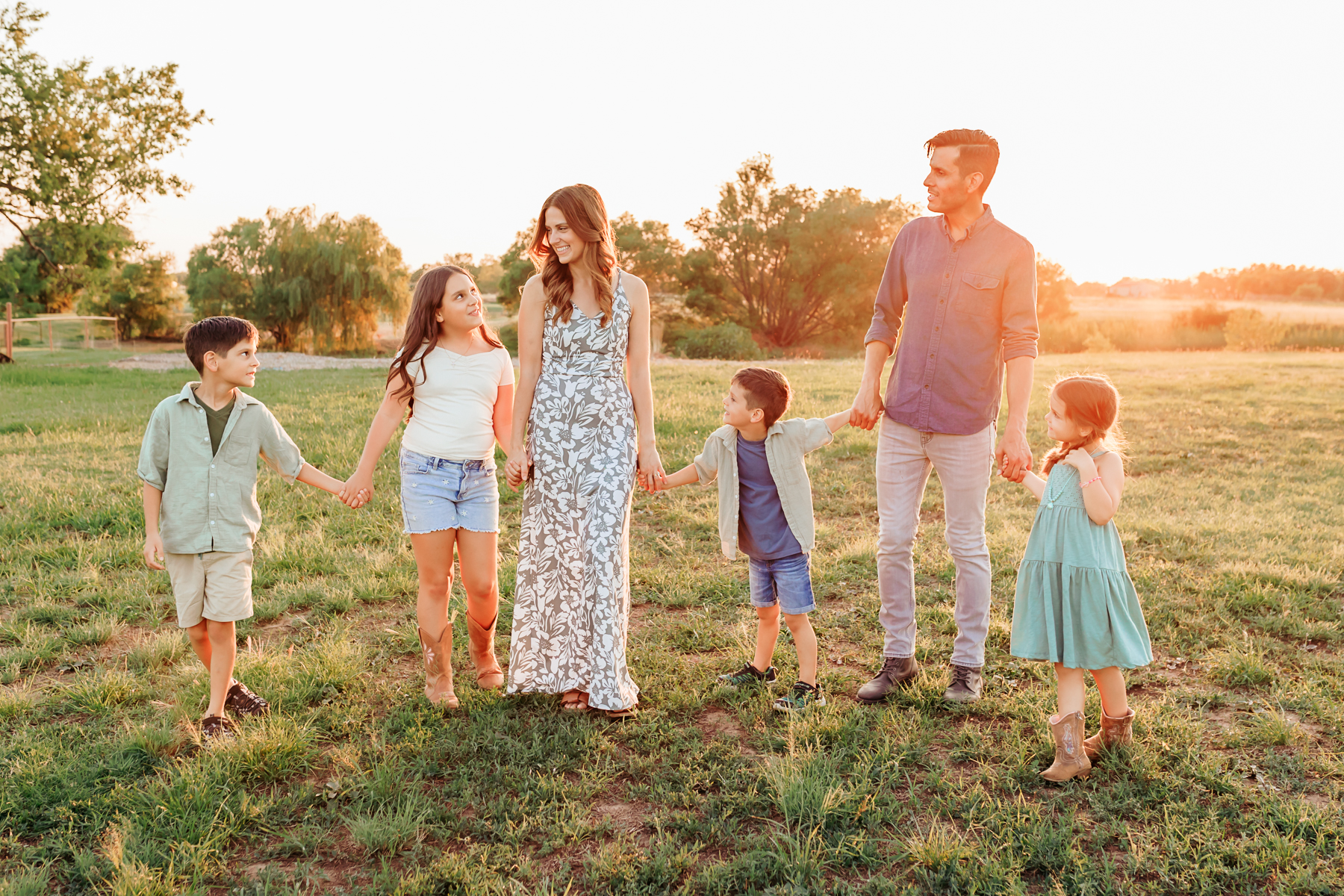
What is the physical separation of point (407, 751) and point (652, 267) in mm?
43385

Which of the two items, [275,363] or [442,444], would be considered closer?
[442,444]

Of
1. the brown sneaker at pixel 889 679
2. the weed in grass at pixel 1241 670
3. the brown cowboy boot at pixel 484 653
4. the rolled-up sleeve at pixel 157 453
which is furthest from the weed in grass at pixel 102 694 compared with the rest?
the weed in grass at pixel 1241 670

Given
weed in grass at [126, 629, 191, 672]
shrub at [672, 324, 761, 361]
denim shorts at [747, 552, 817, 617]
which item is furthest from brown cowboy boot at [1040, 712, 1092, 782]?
shrub at [672, 324, 761, 361]

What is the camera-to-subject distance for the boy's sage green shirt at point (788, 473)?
12.2 feet

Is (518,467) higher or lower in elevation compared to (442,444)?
lower

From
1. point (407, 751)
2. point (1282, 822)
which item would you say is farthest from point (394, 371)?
point (1282, 822)

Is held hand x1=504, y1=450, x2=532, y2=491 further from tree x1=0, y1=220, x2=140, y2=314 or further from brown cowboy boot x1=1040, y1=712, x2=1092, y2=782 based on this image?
tree x1=0, y1=220, x2=140, y2=314

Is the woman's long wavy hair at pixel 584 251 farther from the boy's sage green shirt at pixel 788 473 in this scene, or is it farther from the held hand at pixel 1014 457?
the held hand at pixel 1014 457

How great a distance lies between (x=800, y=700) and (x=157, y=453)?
2.93m

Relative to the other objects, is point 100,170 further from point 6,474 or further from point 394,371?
point 394,371

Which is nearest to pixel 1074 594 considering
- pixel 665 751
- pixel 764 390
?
pixel 764 390

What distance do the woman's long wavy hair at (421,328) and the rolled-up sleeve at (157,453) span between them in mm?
917

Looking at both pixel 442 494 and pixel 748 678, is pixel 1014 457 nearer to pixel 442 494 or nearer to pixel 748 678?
pixel 748 678

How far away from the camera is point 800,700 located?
3.75 m
